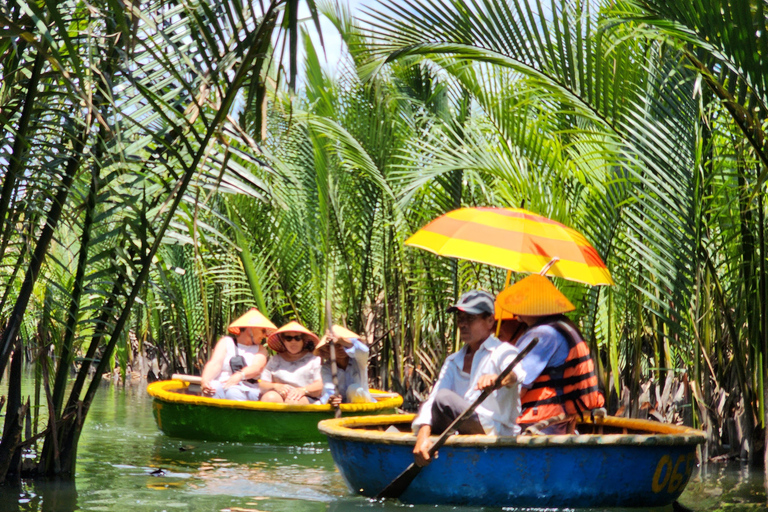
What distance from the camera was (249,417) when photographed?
922 cm

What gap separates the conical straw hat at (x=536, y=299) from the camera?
5.74 m

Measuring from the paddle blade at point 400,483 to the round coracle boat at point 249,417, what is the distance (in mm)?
3149

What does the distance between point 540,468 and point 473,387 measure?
2.08 feet

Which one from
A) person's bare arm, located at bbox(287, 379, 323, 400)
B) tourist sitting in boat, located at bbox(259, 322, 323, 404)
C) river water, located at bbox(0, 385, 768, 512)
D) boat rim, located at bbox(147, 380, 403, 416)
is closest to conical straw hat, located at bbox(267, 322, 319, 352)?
tourist sitting in boat, located at bbox(259, 322, 323, 404)

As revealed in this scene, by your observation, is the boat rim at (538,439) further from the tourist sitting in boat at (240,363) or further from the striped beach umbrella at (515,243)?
the tourist sitting in boat at (240,363)

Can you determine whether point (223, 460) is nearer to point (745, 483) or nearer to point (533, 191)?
point (533, 191)

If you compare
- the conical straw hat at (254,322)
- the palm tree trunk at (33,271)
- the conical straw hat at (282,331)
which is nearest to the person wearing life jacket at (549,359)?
the palm tree trunk at (33,271)

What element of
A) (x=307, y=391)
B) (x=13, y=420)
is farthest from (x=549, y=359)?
(x=307, y=391)

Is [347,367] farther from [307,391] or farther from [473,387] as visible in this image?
[473,387]

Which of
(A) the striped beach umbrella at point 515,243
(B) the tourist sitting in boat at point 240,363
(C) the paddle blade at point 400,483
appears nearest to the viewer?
(C) the paddle blade at point 400,483

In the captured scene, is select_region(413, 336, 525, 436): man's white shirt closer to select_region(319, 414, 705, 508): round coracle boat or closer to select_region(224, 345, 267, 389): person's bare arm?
select_region(319, 414, 705, 508): round coracle boat

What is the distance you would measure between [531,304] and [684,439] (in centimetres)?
124

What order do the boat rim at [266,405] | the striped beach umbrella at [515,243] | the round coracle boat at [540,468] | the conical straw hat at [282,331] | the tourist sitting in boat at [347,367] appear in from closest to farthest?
the round coracle boat at [540,468] < the striped beach umbrella at [515,243] < the boat rim at [266,405] < the tourist sitting in boat at [347,367] < the conical straw hat at [282,331]

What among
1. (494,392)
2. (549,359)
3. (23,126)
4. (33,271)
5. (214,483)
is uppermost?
(23,126)
